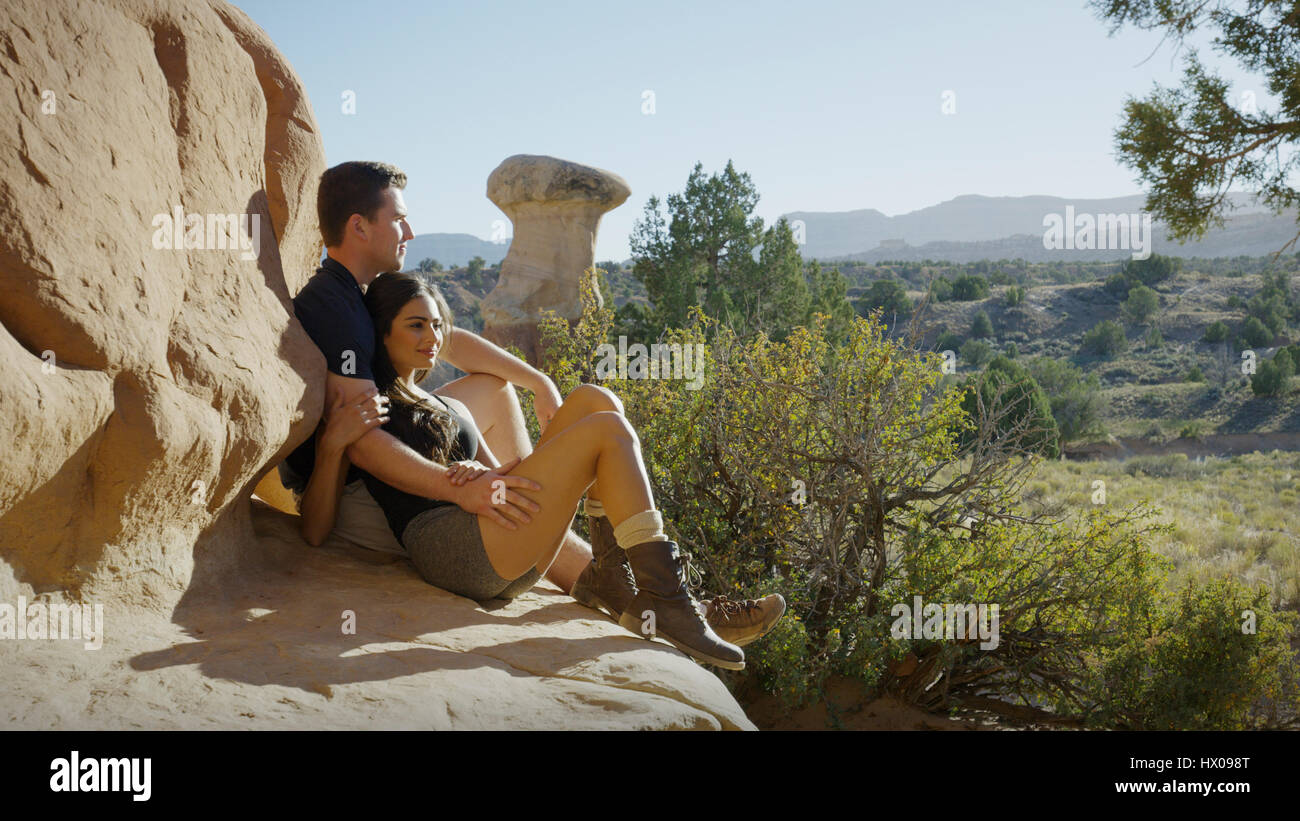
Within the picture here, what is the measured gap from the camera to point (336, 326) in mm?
3117

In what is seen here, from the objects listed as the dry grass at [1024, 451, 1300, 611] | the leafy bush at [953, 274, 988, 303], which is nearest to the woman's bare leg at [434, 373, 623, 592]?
the dry grass at [1024, 451, 1300, 611]

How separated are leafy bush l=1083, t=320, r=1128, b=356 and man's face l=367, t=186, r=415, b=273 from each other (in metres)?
27.7

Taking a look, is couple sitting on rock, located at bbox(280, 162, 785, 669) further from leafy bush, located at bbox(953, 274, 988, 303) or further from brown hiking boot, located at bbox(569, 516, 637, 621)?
leafy bush, located at bbox(953, 274, 988, 303)

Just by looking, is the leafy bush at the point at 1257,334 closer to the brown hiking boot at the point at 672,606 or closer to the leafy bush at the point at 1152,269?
the leafy bush at the point at 1152,269

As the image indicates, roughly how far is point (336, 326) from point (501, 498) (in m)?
0.84

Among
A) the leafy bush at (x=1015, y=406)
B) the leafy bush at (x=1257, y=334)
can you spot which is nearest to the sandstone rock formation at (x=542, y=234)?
the leafy bush at (x=1015, y=406)

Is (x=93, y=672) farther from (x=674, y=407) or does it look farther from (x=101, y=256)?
(x=674, y=407)

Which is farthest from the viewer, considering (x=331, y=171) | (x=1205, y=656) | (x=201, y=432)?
(x=1205, y=656)

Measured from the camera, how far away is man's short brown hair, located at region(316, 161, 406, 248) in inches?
127

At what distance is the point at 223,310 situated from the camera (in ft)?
9.14

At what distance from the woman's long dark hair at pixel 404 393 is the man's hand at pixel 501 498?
0.32 m

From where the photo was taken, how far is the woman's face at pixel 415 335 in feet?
10.4
